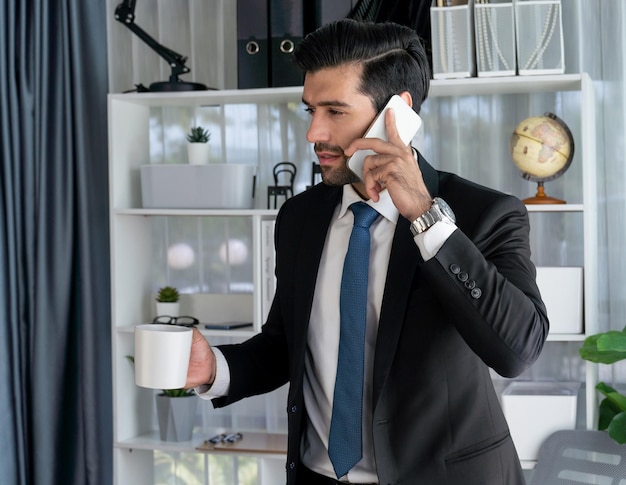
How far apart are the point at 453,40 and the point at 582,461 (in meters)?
1.20

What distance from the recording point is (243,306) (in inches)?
121

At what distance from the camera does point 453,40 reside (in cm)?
255

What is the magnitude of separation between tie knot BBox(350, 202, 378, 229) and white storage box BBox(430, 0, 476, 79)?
1.14 meters

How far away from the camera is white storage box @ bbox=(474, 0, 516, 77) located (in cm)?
252

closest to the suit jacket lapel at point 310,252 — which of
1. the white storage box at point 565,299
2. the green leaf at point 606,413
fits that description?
the white storage box at point 565,299

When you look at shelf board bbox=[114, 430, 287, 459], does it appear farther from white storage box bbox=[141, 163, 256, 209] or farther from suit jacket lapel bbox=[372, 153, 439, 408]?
suit jacket lapel bbox=[372, 153, 439, 408]

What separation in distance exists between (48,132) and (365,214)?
1.75m

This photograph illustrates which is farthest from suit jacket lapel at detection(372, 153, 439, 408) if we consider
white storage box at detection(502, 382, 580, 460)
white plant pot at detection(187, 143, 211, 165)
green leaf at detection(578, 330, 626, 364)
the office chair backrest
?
white plant pot at detection(187, 143, 211, 165)

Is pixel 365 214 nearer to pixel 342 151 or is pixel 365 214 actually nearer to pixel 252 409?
pixel 342 151

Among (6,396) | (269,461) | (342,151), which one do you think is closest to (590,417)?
(269,461)

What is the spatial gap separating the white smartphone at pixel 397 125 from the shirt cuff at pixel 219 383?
0.42m

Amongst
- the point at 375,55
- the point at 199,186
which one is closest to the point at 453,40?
the point at 199,186

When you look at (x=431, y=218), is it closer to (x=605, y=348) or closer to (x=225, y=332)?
(x=605, y=348)

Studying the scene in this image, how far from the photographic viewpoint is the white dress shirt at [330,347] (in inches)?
57.6
